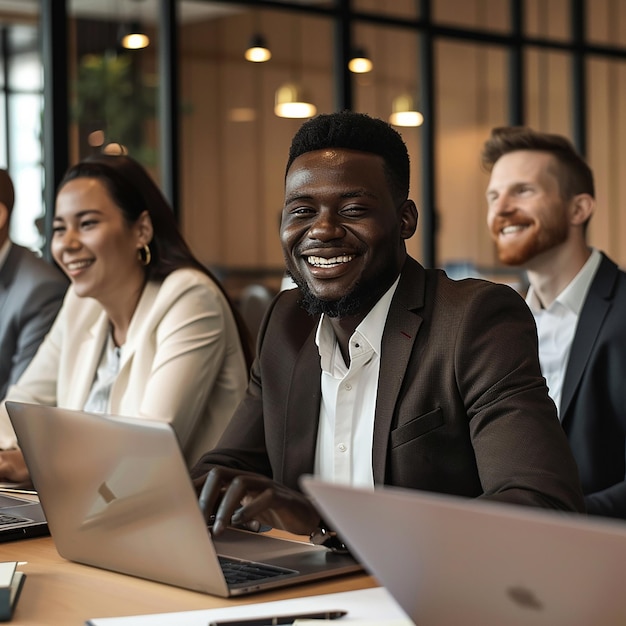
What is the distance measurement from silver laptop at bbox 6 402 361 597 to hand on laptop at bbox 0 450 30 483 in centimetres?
82

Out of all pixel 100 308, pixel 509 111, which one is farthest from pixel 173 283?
pixel 509 111

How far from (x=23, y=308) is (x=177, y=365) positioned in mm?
1150

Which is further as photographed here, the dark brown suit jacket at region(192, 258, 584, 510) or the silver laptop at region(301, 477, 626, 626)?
the dark brown suit jacket at region(192, 258, 584, 510)

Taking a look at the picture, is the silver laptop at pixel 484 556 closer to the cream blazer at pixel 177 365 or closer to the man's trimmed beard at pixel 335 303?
the man's trimmed beard at pixel 335 303

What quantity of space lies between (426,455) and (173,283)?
1.29 m

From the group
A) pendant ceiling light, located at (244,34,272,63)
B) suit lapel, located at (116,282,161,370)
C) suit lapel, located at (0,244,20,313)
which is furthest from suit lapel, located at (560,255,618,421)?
pendant ceiling light, located at (244,34,272,63)

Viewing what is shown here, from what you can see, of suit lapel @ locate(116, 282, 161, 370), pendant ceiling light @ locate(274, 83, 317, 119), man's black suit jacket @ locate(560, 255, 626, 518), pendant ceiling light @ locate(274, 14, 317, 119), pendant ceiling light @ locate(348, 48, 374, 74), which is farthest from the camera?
pendant ceiling light @ locate(274, 83, 317, 119)

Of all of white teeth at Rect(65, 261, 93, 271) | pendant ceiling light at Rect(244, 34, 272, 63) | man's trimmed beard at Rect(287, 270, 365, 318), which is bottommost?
man's trimmed beard at Rect(287, 270, 365, 318)

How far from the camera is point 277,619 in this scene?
1.35 meters

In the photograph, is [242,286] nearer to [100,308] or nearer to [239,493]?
[100,308]

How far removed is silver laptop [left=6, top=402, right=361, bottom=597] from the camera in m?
1.46

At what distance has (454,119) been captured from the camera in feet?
28.1

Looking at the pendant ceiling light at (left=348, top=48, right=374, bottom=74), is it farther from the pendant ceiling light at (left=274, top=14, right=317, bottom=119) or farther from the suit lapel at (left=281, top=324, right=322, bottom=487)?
the suit lapel at (left=281, top=324, right=322, bottom=487)

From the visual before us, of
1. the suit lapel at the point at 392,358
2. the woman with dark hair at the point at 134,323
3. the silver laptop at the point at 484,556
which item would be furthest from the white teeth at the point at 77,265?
the silver laptop at the point at 484,556
